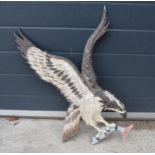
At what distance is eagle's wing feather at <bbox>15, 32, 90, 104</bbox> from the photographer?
335 cm

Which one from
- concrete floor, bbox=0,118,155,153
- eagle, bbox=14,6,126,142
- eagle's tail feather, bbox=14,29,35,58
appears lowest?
concrete floor, bbox=0,118,155,153

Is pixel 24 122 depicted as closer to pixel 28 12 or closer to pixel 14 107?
pixel 14 107

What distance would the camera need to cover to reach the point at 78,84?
3357mm

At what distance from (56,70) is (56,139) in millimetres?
642

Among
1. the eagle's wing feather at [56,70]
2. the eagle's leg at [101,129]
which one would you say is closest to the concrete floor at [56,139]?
the eagle's leg at [101,129]

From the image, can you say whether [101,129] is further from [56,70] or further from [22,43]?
[22,43]

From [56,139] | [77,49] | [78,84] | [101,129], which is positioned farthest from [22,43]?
[101,129]

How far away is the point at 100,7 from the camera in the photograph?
3.39 metres

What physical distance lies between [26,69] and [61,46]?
0.43 metres

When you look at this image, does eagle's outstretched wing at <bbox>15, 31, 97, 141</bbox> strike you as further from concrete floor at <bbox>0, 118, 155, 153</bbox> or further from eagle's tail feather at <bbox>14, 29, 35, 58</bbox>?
concrete floor at <bbox>0, 118, 155, 153</bbox>

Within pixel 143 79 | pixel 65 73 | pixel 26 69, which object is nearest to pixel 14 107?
pixel 26 69

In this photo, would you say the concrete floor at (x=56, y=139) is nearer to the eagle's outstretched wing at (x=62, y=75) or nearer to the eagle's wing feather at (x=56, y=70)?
the eagle's outstretched wing at (x=62, y=75)

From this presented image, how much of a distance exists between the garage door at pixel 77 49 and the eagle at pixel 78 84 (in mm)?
129

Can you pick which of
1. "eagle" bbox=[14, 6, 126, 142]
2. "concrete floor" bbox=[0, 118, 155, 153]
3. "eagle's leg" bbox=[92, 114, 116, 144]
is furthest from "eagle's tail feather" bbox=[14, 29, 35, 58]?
"eagle's leg" bbox=[92, 114, 116, 144]
